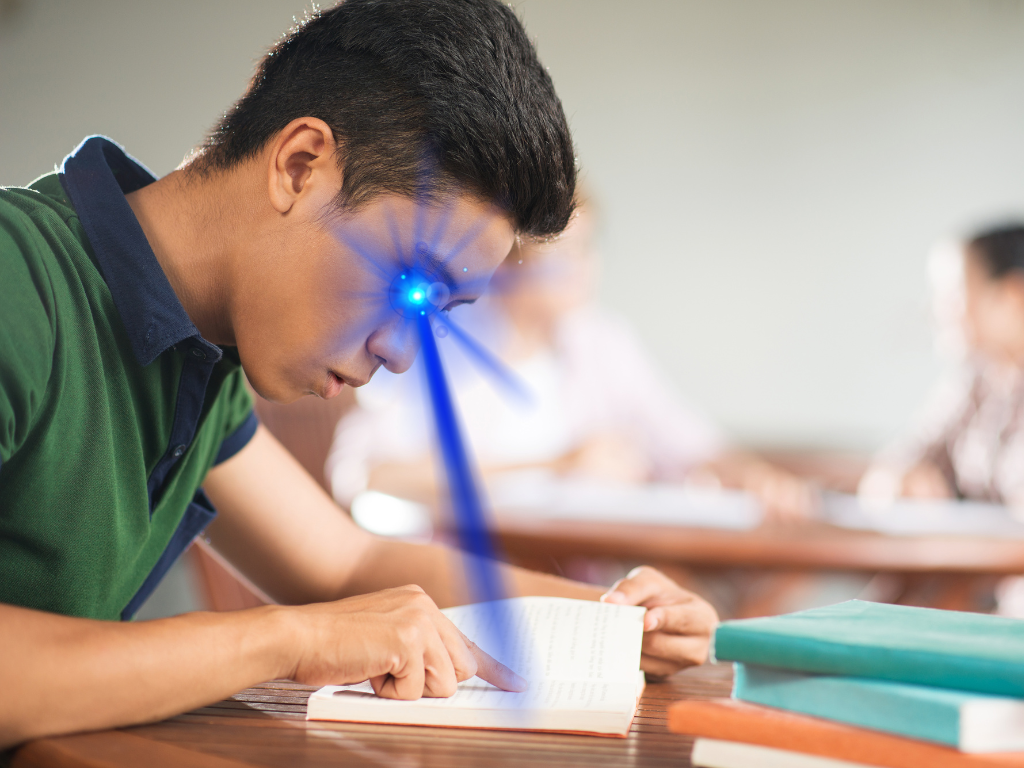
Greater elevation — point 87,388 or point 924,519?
point 924,519

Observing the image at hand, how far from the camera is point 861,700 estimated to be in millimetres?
412

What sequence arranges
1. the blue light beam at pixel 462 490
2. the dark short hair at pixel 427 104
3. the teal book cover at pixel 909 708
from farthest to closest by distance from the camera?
the blue light beam at pixel 462 490, the dark short hair at pixel 427 104, the teal book cover at pixel 909 708

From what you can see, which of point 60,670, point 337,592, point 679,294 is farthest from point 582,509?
point 679,294

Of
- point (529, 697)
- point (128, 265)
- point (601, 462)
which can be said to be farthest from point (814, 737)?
point (601, 462)

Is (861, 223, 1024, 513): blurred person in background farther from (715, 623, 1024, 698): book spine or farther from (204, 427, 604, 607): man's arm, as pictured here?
(715, 623, 1024, 698): book spine

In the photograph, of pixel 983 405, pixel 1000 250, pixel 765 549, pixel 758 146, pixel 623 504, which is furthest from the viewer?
pixel 758 146

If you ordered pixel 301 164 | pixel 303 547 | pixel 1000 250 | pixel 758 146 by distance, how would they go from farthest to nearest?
pixel 758 146, pixel 1000 250, pixel 303 547, pixel 301 164

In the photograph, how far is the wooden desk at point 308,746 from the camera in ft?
1.44

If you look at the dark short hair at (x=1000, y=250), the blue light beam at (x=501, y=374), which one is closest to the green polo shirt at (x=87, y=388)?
the blue light beam at (x=501, y=374)

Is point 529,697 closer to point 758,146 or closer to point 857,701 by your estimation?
point 857,701

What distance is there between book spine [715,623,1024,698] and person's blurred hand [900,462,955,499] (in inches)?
71.2

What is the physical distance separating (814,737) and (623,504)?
123 centimetres

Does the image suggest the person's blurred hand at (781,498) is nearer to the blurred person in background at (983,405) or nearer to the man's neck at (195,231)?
the blurred person in background at (983,405)

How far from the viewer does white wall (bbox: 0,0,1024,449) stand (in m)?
3.01
